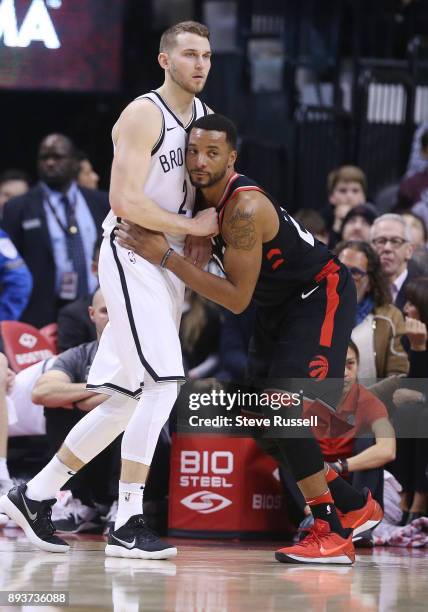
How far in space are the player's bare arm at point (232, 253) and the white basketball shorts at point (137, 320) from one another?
68 millimetres

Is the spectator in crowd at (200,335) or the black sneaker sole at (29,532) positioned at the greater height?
the spectator in crowd at (200,335)

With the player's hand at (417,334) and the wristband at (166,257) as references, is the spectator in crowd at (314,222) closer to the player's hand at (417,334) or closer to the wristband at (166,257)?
the player's hand at (417,334)

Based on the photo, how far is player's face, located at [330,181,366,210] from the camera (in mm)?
8898

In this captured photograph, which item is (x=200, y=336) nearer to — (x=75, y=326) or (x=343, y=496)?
(x=75, y=326)

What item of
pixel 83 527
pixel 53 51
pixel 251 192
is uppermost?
pixel 53 51

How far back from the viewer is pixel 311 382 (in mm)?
5238

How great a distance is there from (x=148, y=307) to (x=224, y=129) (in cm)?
75

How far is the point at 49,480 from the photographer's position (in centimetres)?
526

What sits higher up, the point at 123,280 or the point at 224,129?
the point at 224,129

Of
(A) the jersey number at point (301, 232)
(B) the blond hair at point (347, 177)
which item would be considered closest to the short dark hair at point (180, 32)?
(A) the jersey number at point (301, 232)

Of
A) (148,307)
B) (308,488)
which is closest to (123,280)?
(148,307)

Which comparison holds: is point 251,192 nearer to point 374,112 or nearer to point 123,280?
point 123,280

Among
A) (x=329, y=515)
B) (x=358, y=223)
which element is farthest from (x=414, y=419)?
(x=358, y=223)

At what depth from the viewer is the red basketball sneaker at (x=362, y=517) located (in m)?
5.49
